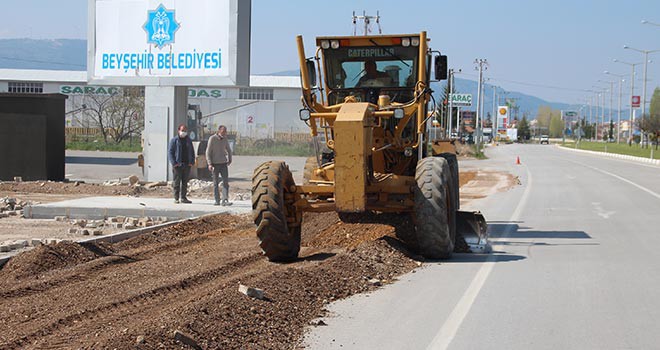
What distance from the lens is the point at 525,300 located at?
9258 millimetres

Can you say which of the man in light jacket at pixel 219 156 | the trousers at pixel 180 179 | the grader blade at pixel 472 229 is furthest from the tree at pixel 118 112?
the grader blade at pixel 472 229

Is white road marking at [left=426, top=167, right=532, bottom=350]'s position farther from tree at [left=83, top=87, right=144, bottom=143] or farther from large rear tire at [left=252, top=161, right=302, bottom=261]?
tree at [left=83, top=87, right=144, bottom=143]

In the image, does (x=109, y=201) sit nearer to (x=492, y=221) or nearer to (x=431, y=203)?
(x=492, y=221)

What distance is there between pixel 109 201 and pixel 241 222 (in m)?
4.03

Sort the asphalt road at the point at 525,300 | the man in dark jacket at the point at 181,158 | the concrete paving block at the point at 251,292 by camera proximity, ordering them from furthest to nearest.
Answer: the man in dark jacket at the point at 181,158 < the concrete paving block at the point at 251,292 < the asphalt road at the point at 525,300

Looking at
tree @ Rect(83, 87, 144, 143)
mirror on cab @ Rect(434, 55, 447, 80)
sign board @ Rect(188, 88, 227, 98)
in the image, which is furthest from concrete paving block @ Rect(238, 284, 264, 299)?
sign board @ Rect(188, 88, 227, 98)

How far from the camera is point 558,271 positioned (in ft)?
36.5

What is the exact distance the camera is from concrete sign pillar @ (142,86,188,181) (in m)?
25.7

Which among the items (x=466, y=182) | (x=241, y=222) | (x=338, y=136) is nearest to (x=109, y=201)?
(x=241, y=222)

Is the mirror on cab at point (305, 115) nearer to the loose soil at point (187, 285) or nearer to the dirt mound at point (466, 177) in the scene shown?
the loose soil at point (187, 285)

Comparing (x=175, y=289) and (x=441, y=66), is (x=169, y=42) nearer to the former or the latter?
(x=441, y=66)

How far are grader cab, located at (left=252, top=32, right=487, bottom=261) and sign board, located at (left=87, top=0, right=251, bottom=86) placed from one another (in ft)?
35.6

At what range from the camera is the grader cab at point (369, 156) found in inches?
433

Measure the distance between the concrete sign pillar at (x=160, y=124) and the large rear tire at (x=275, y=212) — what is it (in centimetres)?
1455
